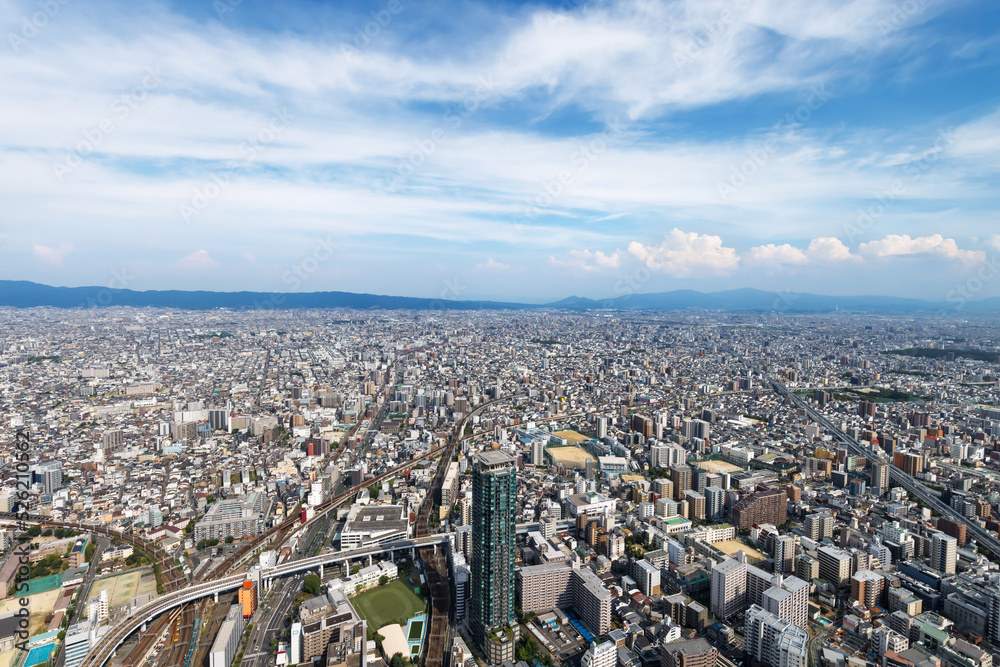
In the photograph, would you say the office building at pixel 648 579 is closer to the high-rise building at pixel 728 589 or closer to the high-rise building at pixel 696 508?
the high-rise building at pixel 728 589

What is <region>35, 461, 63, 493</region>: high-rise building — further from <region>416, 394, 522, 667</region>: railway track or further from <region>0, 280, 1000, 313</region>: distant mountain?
<region>0, 280, 1000, 313</region>: distant mountain

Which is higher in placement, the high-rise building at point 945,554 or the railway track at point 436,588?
the high-rise building at point 945,554

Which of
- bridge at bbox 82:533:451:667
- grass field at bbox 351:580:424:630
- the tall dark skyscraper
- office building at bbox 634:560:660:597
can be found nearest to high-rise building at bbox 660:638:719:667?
office building at bbox 634:560:660:597

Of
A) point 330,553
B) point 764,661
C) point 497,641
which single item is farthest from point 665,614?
point 330,553

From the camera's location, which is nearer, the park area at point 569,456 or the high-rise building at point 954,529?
the high-rise building at point 954,529

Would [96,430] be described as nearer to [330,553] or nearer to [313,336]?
[330,553]

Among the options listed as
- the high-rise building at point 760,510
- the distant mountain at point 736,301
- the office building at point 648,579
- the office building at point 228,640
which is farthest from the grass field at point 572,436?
the distant mountain at point 736,301

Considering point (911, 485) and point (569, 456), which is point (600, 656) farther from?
point (911, 485)
